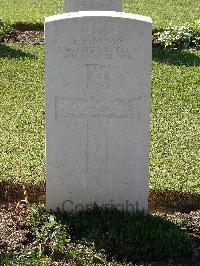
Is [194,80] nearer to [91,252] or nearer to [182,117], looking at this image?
[182,117]

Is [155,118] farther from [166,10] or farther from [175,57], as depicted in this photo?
[166,10]

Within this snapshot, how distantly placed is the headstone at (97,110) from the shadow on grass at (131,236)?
25 centimetres

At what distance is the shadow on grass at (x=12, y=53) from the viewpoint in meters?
11.4

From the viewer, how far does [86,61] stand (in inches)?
205

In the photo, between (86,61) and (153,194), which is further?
(153,194)

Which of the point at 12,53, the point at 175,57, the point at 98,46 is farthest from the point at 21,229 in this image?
the point at 175,57

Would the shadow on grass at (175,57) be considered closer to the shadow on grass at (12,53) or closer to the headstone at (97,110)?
the shadow on grass at (12,53)

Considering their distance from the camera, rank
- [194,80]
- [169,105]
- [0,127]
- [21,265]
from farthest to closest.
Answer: [194,80], [169,105], [0,127], [21,265]

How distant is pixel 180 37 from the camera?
12312 mm

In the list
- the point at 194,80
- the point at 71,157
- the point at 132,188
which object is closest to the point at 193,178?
the point at 132,188

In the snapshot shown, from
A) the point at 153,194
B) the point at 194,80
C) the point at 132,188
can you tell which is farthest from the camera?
the point at 194,80

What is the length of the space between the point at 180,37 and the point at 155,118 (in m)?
4.37

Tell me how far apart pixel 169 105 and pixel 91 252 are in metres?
4.30

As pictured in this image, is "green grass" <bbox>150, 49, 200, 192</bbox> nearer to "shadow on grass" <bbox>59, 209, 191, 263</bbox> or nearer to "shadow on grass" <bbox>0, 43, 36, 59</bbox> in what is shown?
"shadow on grass" <bbox>59, 209, 191, 263</bbox>
